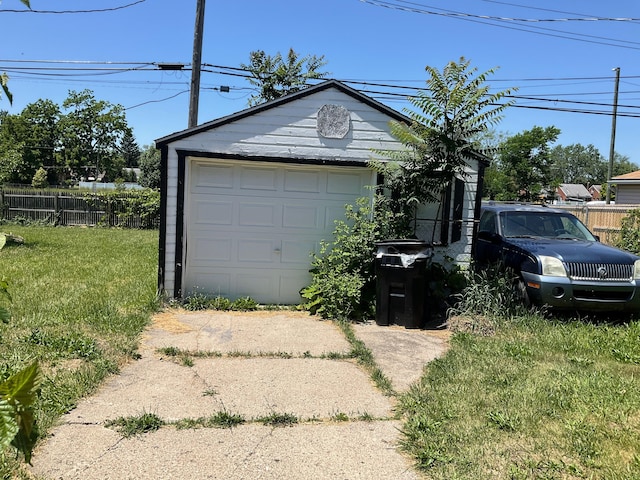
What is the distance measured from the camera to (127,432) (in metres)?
3.64

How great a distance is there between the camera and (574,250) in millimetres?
7211

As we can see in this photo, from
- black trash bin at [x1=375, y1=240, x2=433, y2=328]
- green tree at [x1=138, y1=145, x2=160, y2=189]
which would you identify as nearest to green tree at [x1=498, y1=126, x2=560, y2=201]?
black trash bin at [x1=375, y1=240, x2=433, y2=328]

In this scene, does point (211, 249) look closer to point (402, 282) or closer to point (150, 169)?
point (402, 282)

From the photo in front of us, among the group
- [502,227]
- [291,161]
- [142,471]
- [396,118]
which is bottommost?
[142,471]

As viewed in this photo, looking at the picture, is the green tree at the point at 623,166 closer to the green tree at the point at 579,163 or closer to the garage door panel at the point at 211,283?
the green tree at the point at 579,163

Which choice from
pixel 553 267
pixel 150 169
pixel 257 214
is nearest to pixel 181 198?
pixel 257 214

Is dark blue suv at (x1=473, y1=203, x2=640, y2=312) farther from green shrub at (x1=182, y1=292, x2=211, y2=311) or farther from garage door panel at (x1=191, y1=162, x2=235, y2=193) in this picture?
green shrub at (x1=182, y1=292, x2=211, y2=311)

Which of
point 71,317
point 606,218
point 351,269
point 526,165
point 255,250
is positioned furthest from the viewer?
point 526,165

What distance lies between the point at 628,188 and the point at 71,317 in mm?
25321

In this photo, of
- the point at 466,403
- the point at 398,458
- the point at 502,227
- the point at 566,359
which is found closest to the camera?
the point at 398,458

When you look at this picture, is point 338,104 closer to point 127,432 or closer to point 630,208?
point 127,432

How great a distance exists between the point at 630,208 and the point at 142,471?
14.7 metres

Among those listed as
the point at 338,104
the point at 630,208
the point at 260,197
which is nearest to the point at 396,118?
the point at 338,104

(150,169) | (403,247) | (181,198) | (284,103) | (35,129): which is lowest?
(403,247)
